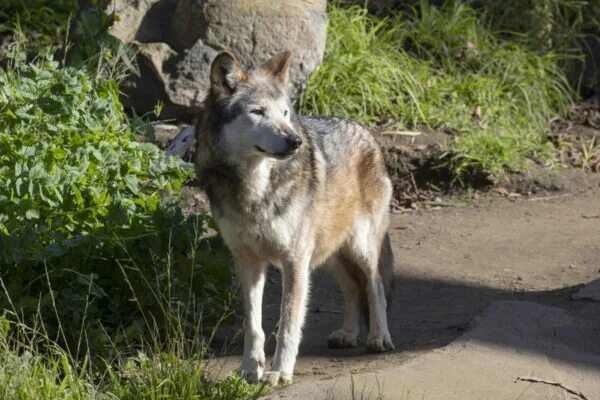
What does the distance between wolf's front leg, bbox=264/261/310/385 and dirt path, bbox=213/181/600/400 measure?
176 mm

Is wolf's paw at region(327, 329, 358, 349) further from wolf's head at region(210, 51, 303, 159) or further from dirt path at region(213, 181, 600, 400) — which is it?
wolf's head at region(210, 51, 303, 159)

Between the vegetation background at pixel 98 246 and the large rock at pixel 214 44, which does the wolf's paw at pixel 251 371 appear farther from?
the large rock at pixel 214 44

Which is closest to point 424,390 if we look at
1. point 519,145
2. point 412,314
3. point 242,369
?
point 242,369

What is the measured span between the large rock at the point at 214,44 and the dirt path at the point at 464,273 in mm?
1911

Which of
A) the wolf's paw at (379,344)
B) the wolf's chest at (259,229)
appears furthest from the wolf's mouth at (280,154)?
the wolf's paw at (379,344)

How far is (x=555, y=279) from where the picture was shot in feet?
26.1

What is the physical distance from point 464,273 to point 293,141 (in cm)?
321

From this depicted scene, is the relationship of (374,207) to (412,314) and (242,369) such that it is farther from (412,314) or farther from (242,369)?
(242,369)

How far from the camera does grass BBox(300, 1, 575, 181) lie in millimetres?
10312

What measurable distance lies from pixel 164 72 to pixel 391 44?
2.82 metres

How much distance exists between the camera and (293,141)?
Answer: 209 inches

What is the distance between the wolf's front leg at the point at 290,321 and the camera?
18.1 ft

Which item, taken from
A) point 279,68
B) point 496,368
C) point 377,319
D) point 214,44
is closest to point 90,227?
point 279,68

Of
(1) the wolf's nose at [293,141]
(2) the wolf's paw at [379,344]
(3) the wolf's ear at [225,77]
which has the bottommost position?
(2) the wolf's paw at [379,344]
